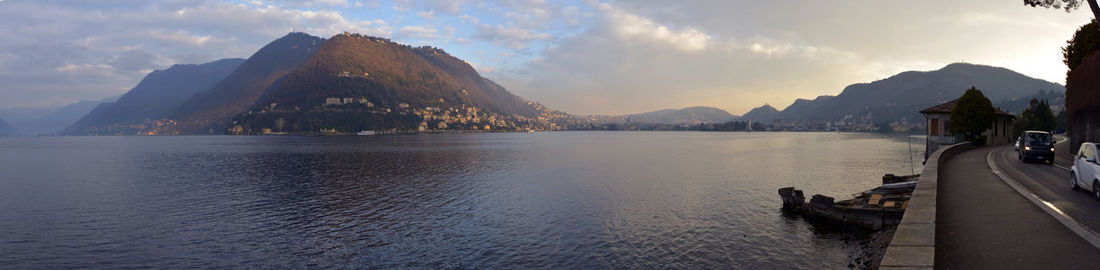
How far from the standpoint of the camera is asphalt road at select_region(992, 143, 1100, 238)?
1138cm

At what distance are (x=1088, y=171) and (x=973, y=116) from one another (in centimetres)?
4807

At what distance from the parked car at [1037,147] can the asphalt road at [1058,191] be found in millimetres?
1627

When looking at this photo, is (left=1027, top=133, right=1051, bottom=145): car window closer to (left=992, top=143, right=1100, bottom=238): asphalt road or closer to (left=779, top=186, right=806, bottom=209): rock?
(left=992, top=143, right=1100, bottom=238): asphalt road

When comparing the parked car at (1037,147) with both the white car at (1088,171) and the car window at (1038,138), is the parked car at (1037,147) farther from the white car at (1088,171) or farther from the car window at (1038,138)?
the white car at (1088,171)

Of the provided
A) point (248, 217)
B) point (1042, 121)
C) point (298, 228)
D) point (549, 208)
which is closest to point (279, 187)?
point (248, 217)

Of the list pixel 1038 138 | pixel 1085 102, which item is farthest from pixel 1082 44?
pixel 1038 138

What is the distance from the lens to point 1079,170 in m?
15.3

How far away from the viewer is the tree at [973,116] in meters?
52.9

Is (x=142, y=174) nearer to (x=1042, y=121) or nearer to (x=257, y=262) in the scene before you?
(x=257, y=262)

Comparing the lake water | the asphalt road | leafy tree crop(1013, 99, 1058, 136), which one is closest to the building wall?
the lake water

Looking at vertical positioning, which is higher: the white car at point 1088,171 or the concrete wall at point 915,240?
the white car at point 1088,171

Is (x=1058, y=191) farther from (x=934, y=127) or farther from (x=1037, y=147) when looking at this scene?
(x=934, y=127)

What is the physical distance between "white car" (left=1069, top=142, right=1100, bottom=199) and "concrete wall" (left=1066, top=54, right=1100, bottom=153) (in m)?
24.1

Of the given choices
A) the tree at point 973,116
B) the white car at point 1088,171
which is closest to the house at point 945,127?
the tree at point 973,116
